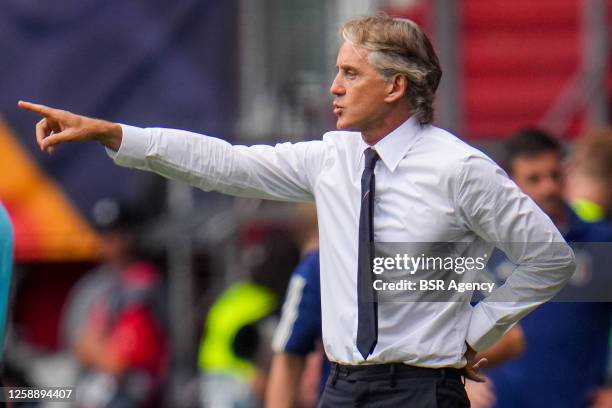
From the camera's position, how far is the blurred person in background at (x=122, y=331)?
9.01 metres

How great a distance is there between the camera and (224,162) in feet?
14.6

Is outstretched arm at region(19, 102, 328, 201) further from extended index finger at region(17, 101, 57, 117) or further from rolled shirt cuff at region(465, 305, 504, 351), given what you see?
rolled shirt cuff at region(465, 305, 504, 351)

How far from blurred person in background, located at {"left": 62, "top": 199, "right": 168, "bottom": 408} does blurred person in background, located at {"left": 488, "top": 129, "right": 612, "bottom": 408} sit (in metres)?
3.36

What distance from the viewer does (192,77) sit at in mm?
10031

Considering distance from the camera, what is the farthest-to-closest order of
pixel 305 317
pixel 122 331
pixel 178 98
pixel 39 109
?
pixel 178 98 < pixel 122 331 < pixel 305 317 < pixel 39 109

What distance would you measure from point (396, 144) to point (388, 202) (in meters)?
0.19

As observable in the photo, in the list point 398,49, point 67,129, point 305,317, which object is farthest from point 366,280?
point 305,317

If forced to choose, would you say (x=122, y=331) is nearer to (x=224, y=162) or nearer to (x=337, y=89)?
(x=224, y=162)

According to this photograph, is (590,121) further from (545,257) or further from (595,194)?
(545,257)

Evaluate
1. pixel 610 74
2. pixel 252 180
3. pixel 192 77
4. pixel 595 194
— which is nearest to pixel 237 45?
pixel 192 77

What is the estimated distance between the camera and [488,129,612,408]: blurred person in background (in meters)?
6.20

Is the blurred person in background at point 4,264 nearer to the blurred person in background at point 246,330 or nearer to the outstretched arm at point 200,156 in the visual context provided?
the outstretched arm at point 200,156

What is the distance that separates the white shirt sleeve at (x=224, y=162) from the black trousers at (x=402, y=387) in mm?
640

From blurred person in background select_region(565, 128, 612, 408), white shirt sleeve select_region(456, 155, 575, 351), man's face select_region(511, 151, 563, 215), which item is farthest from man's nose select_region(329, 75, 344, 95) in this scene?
blurred person in background select_region(565, 128, 612, 408)
